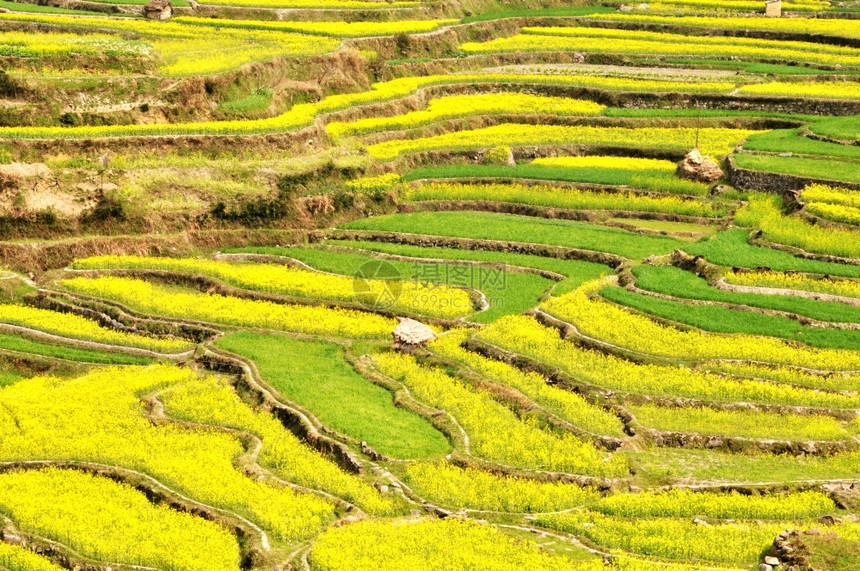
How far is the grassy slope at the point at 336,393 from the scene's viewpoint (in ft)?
88.8

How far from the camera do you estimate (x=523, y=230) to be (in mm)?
41438

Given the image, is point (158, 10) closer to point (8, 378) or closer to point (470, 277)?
point (470, 277)

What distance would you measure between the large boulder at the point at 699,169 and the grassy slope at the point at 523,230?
15.1 ft

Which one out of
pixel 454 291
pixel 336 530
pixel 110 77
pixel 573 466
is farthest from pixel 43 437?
pixel 110 77

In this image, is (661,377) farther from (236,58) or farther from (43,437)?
(236,58)

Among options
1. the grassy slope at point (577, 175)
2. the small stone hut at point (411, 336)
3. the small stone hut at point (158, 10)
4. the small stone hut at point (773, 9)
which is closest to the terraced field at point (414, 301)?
the small stone hut at point (411, 336)

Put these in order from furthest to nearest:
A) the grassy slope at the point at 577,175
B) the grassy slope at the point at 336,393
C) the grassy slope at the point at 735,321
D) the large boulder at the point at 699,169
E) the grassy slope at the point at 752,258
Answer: the large boulder at the point at 699,169 → the grassy slope at the point at 577,175 → the grassy slope at the point at 752,258 → the grassy slope at the point at 735,321 → the grassy slope at the point at 336,393

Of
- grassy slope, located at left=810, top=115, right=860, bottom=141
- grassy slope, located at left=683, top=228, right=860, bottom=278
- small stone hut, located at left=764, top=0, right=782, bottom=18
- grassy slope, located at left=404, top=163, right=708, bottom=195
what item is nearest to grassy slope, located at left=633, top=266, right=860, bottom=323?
grassy slope, located at left=683, top=228, right=860, bottom=278

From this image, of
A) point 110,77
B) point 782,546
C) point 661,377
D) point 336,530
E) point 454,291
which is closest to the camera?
point 782,546

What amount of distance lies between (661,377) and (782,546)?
28.4 feet

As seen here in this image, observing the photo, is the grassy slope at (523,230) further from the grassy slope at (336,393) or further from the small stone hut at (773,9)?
the small stone hut at (773,9)

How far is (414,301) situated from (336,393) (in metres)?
6.57

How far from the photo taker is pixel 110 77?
1797 inches

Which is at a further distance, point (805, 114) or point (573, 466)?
point (805, 114)
